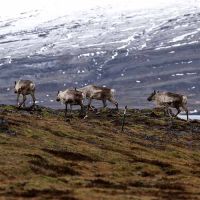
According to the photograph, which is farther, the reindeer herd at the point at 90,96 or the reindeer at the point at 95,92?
the reindeer at the point at 95,92

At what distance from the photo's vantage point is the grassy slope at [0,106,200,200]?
99.9 feet

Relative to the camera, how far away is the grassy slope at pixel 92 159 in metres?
30.4

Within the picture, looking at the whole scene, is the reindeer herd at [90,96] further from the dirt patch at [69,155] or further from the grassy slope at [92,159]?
the dirt patch at [69,155]

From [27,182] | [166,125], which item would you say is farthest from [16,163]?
[166,125]

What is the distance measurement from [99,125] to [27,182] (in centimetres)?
3729

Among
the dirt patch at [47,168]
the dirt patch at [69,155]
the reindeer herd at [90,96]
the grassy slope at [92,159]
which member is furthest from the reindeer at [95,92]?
the dirt patch at [47,168]

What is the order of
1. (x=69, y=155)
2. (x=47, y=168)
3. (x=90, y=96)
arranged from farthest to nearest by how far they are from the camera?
(x=90, y=96)
(x=69, y=155)
(x=47, y=168)

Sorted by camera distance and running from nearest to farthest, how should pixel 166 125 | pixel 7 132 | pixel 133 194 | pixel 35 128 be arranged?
1. pixel 133 194
2. pixel 7 132
3. pixel 35 128
4. pixel 166 125

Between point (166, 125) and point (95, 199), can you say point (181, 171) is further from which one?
point (166, 125)

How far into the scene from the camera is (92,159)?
4288cm

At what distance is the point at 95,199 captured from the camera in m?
27.9

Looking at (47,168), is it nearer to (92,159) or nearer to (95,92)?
(92,159)

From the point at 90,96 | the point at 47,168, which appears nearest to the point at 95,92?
the point at 90,96

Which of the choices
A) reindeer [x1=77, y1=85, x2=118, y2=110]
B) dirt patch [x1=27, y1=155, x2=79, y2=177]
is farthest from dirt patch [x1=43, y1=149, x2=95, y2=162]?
reindeer [x1=77, y1=85, x2=118, y2=110]
